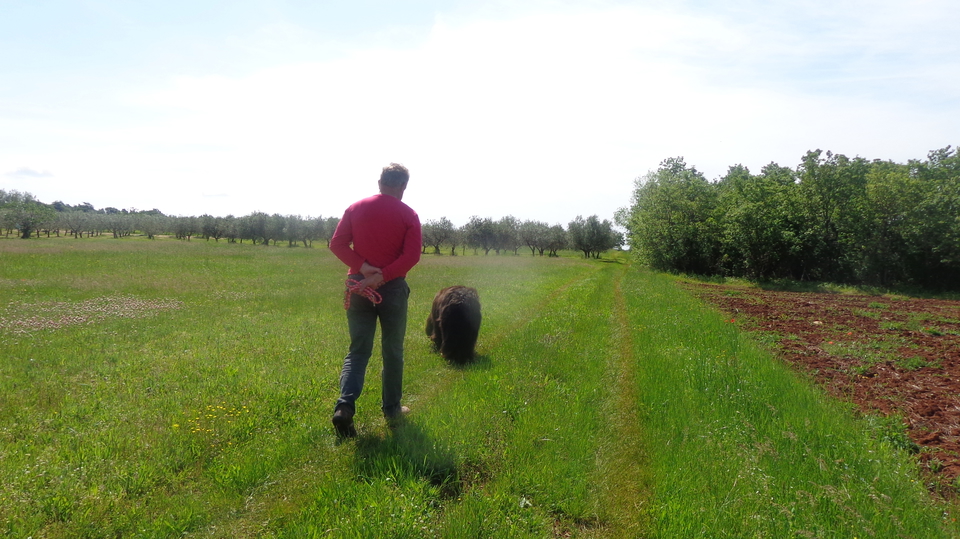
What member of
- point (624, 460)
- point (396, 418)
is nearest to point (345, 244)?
point (396, 418)

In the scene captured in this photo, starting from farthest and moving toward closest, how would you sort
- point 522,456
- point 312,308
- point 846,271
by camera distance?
point 846,271
point 312,308
point 522,456

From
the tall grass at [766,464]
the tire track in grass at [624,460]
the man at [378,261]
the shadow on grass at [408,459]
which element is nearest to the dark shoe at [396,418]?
the shadow on grass at [408,459]

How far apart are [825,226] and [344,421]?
127 feet

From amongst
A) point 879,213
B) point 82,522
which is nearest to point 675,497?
point 82,522

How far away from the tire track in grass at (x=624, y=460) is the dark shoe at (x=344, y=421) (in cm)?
246

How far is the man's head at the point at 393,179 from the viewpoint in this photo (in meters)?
5.12

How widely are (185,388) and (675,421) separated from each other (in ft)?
20.9

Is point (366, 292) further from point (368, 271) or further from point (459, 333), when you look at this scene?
point (459, 333)

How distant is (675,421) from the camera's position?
222 inches

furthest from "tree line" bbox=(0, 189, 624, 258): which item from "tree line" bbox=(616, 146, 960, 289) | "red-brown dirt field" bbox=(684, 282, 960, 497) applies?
"red-brown dirt field" bbox=(684, 282, 960, 497)

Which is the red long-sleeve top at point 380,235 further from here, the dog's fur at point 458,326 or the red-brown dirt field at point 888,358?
the red-brown dirt field at point 888,358

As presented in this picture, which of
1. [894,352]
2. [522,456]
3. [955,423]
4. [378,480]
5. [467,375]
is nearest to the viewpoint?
[378,480]

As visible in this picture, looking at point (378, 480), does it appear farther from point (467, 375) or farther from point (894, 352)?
point (894, 352)

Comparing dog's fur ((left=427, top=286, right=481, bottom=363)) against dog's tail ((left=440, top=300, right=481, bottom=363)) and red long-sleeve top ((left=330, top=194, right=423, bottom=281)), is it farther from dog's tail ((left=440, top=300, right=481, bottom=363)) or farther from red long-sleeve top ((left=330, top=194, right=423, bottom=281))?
red long-sleeve top ((left=330, top=194, right=423, bottom=281))
